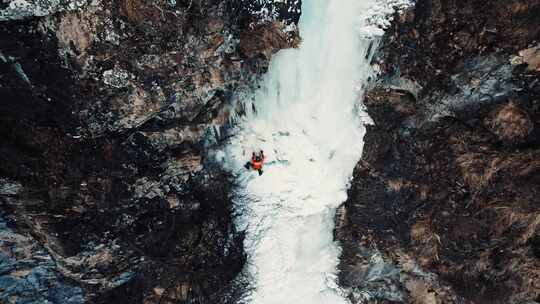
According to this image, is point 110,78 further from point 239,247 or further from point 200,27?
point 239,247

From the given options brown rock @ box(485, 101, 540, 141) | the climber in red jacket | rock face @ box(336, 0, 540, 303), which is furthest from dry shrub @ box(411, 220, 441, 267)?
the climber in red jacket

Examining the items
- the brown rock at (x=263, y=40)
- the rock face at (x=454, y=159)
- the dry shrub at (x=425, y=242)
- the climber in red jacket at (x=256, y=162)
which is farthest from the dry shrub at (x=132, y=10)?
the dry shrub at (x=425, y=242)

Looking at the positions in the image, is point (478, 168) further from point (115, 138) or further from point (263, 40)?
point (115, 138)

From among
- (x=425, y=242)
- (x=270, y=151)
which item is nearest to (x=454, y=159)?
(x=425, y=242)

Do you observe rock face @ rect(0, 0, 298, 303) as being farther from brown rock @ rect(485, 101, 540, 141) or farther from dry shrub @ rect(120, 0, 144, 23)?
brown rock @ rect(485, 101, 540, 141)

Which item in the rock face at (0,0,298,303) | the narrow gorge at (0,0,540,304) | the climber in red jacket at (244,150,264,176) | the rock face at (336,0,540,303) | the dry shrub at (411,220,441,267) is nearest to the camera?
the rock face at (0,0,298,303)

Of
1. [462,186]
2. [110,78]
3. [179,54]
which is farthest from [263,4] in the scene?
[462,186]
